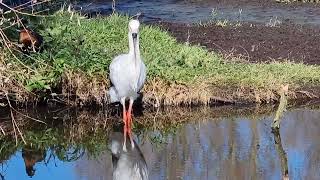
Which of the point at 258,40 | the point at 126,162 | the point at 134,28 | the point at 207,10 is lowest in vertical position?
the point at 207,10

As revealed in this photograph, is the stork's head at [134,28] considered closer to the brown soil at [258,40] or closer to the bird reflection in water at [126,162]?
the bird reflection in water at [126,162]

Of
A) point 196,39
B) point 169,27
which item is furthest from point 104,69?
point 169,27

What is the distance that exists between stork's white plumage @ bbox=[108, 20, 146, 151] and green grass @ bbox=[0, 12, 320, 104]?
0.84 m

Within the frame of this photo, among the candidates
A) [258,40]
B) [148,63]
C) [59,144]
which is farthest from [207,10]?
[59,144]

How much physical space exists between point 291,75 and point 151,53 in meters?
2.16

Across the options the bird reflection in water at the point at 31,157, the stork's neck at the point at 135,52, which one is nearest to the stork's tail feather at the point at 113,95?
the stork's neck at the point at 135,52

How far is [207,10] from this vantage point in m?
18.9

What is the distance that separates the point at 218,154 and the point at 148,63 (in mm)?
2890

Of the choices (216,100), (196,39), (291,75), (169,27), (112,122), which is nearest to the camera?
(112,122)

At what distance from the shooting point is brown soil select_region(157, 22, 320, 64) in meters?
13.1

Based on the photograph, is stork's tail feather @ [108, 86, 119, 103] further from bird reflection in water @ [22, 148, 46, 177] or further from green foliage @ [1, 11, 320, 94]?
bird reflection in water @ [22, 148, 46, 177]

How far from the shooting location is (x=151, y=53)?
38.7 feet

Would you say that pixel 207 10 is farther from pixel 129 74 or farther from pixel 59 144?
pixel 59 144

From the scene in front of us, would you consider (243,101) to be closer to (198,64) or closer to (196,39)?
(198,64)
